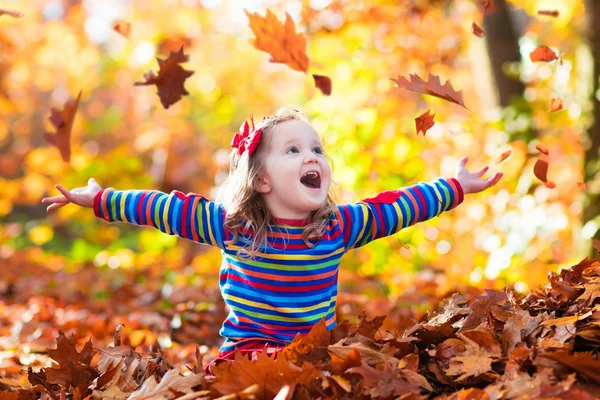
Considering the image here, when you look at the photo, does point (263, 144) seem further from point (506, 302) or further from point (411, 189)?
point (506, 302)

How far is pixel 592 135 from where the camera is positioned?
4.02 meters

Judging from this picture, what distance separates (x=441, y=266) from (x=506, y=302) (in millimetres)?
3931

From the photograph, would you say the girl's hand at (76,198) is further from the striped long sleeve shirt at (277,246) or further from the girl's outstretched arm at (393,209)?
the girl's outstretched arm at (393,209)

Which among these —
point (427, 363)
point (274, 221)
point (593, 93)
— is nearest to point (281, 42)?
point (274, 221)

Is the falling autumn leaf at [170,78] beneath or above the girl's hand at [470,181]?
above

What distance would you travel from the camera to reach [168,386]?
5.70 feet

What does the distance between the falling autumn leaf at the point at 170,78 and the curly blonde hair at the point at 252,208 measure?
0.46 meters

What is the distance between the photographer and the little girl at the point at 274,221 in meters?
2.26

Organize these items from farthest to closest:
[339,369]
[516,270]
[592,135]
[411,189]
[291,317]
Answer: [516,270] < [592,135] < [411,189] < [291,317] < [339,369]

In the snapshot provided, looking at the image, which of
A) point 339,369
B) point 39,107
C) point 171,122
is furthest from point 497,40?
point 39,107

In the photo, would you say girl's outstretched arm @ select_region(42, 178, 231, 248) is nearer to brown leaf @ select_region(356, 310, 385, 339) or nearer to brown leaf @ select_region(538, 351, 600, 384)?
brown leaf @ select_region(356, 310, 385, 339)

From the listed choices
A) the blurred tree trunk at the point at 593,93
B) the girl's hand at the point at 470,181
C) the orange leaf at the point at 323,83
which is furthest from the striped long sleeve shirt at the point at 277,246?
the blurred tree trunk at the point at 593,93

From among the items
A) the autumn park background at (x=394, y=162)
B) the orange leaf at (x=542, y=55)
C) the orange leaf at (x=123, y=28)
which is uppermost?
the orange leaf at (x=123, y=28)

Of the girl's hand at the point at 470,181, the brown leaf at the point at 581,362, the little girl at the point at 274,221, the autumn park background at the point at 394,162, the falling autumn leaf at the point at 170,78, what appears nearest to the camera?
the brown leaf at the point at 581,362
